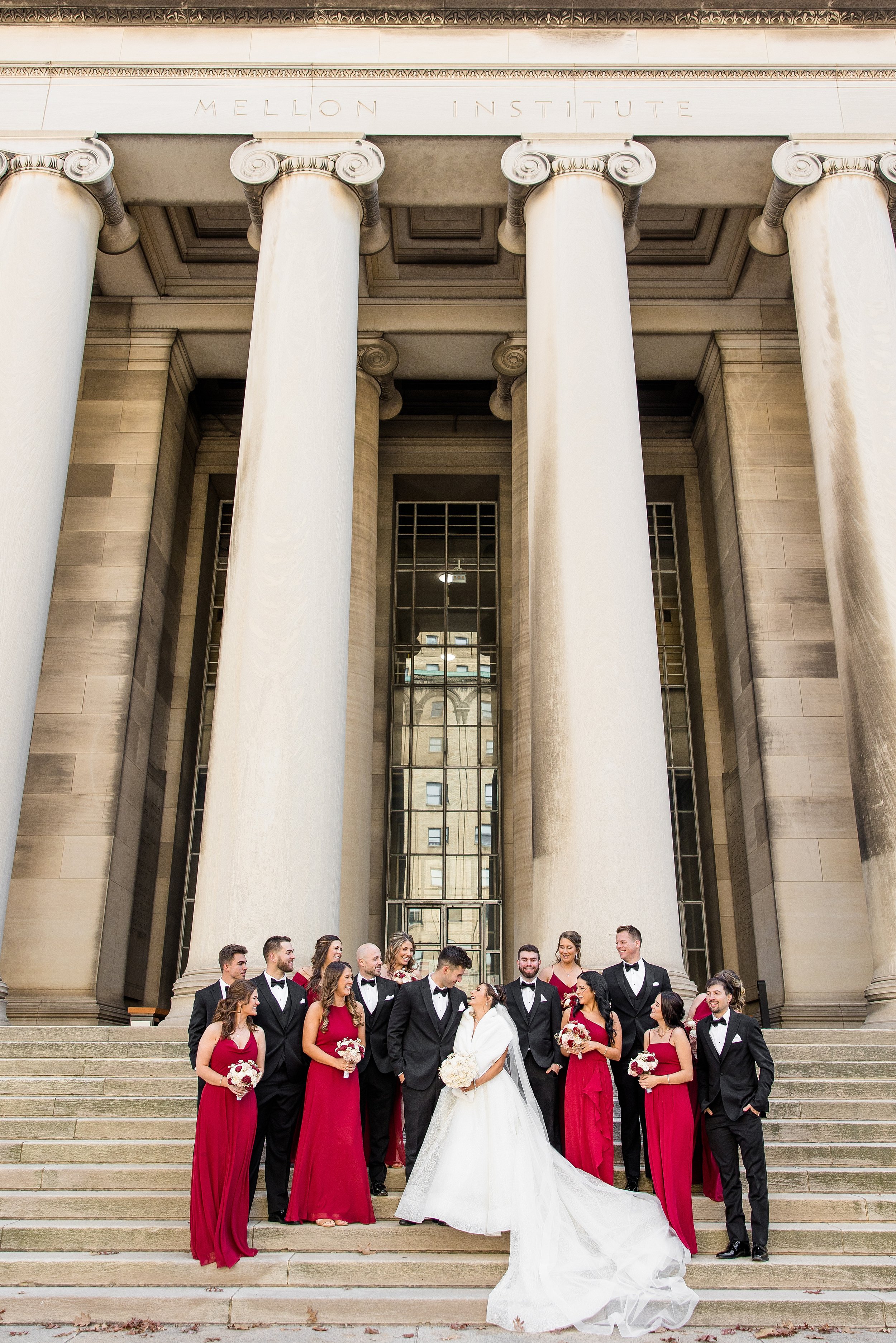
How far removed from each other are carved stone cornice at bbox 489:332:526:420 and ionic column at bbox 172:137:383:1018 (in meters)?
5.66

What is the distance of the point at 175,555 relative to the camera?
2884cm

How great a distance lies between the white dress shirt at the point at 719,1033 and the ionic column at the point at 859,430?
7107 millimetres

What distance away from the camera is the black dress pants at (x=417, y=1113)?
1132 cm

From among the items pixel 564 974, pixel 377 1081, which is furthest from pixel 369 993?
pixel 564 974

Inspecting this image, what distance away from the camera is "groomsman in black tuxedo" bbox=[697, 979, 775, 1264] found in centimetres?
1018

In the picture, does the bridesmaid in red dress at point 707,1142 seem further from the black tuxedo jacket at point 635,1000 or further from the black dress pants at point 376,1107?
the black dress pants at point 376,1107

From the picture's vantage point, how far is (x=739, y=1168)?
35.0ft

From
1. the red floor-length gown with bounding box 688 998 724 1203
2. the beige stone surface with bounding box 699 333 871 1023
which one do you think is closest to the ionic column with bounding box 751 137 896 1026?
the beige stone surface with bounding box 699 333 871 1023

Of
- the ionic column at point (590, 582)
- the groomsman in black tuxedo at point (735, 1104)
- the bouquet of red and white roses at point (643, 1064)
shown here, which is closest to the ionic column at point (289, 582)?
the ionic column at point (590, 582)

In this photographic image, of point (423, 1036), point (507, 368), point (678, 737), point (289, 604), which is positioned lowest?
point (423, 1036)

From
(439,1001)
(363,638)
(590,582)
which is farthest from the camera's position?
(363,638)

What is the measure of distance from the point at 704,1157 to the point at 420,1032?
131 inches

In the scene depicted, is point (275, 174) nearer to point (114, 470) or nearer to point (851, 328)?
point (114, 470)

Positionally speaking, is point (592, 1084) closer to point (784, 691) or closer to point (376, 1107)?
point (376, 1107)
